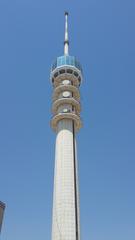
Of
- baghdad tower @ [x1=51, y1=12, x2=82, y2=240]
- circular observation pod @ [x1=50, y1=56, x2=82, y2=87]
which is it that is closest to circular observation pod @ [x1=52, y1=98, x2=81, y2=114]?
baghdad tower @ [x1=51, y1=12, x2=82, y2=240]

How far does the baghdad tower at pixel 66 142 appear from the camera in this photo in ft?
227

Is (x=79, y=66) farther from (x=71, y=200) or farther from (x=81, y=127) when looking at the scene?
(x=71, y=200)

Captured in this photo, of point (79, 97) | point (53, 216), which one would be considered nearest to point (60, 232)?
point (53, 216)

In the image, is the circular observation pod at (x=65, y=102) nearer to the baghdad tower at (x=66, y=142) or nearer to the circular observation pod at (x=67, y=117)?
the baghdad tower at (x=66, y=142)

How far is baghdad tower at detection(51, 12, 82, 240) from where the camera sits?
227 ft

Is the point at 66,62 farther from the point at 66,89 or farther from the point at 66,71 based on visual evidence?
the point at 66,89

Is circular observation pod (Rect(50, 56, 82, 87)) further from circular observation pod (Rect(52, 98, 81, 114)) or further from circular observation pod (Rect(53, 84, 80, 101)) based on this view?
circular observation pod (Rect(52, 98, 81, 114))

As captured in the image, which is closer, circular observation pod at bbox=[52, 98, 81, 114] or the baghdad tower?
the baghdad tower

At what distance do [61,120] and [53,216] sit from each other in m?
26.7

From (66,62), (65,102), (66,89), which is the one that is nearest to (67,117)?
(65,102)

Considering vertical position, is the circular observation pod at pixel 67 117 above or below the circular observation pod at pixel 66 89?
below

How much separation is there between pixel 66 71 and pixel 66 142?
24.4 m

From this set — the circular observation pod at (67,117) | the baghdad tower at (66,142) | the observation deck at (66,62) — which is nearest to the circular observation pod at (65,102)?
the baghdad tower at (66,142)

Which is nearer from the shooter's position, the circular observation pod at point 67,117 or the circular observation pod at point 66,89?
the circular observation pod at point 67,117
